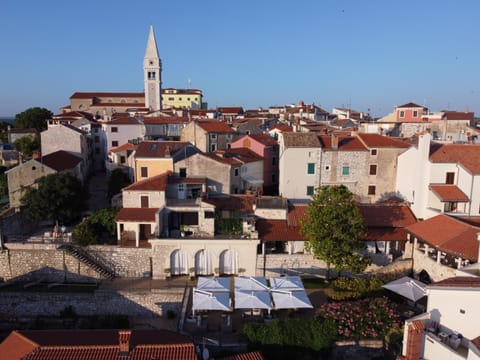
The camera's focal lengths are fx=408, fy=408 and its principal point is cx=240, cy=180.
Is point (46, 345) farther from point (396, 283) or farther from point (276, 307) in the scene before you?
point (396, 283)

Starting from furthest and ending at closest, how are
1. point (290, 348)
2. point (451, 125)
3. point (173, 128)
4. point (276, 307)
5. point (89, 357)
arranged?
1. point (451, 125)
2. point (173, 128)
3. point (276, 307)
4. point (290, 348)
5. point (89, 357)

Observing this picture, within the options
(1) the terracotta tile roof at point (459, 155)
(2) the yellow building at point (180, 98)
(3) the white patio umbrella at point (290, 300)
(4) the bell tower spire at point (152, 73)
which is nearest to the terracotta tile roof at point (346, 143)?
(1) the terracotta tile roof at point (459, 155)

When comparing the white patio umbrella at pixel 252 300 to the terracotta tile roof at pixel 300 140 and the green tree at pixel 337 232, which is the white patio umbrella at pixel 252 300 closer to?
the green tree at pixel 337 232

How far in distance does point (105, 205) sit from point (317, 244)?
26403 millimetres

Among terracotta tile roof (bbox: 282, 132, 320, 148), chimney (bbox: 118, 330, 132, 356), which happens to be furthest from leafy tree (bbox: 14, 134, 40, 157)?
chimney (bbox: 118, 330, 132, 356)

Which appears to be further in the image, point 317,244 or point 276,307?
point 317,244

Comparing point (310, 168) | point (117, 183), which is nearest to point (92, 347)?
point (310, 168)

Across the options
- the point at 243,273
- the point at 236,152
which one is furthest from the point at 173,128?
the point at 243,273

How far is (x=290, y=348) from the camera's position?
2178cm

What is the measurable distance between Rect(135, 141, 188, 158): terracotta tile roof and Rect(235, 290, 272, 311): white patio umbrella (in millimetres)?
18850

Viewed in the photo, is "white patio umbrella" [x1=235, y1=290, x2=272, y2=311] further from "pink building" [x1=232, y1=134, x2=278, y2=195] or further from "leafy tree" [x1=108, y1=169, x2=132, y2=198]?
"leafy tree" [x1=108, y1=169, x2=132, y2=198]

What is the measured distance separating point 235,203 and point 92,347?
19.4 metres

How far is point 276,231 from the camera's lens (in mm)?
32531

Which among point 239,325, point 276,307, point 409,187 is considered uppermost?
point 409,187
